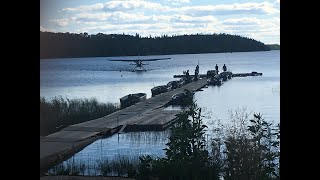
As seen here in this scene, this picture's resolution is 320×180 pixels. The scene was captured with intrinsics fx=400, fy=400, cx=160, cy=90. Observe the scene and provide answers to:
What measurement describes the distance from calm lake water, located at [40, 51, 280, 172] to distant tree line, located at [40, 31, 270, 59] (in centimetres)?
3

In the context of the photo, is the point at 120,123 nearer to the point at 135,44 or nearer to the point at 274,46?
the point at 135,44

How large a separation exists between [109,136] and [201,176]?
442 millimetres

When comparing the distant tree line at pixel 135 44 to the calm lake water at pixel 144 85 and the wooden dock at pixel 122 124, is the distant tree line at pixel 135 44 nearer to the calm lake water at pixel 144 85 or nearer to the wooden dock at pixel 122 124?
the calm lake water at pixel 144 85

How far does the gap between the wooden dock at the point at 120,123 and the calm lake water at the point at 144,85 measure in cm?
4

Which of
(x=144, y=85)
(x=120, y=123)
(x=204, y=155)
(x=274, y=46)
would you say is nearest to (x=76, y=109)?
(x=120, y=123)

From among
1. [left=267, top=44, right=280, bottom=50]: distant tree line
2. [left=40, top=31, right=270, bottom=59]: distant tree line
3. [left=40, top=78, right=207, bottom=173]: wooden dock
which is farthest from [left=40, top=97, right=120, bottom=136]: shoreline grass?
[left=267, top=44, right=280, bottom=50]: distant tree line

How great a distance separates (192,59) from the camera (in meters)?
1.72

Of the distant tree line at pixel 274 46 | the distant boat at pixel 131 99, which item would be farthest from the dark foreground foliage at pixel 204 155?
the distant tree line at pixel 274 46

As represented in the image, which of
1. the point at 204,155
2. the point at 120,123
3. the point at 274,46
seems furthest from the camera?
the point at 120,123

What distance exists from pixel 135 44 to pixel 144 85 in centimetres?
19

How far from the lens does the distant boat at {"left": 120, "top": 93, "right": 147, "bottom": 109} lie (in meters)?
1.77

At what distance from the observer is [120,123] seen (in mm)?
1784
